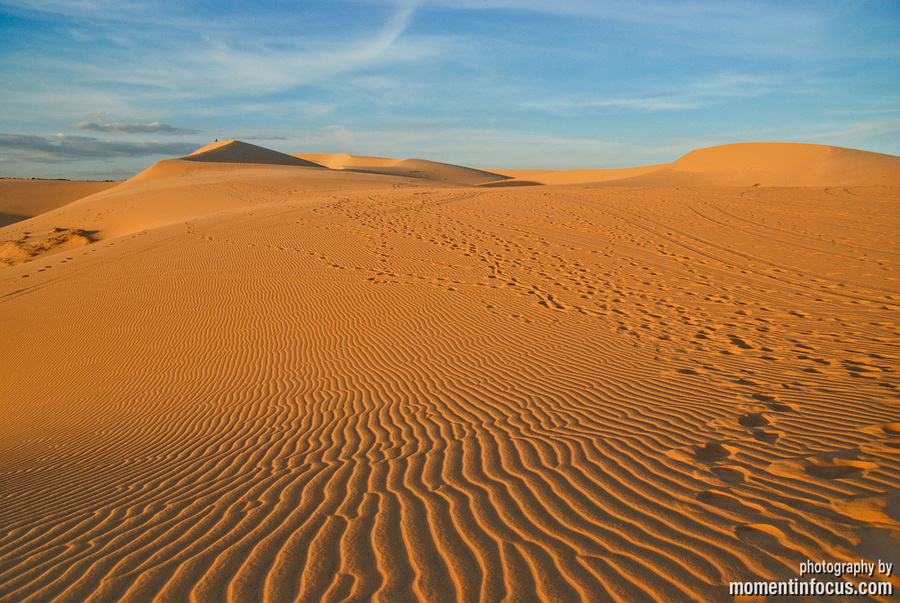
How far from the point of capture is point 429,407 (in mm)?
6070

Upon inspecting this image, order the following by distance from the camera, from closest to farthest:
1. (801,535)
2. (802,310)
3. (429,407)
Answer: (801,535) → (429,407) → (802,310)

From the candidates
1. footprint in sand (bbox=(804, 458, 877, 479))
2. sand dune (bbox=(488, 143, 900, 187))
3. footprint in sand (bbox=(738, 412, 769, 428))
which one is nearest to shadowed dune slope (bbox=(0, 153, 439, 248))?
sand dune (bbox=(488, 143, 900, 187))

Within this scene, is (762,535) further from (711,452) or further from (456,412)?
(456,412)

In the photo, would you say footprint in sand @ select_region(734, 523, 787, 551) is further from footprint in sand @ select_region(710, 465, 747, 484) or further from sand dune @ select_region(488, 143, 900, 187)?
sand dune @ select_region(488, 143, 900, 187)

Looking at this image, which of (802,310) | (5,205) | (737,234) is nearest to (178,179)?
(5,205)

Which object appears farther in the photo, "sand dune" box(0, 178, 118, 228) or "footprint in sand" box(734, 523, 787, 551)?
"sand dune" box(0, 178, 118, 228)

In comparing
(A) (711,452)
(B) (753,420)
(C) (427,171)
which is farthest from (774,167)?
(A) (711,452)

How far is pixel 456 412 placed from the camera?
5.78m

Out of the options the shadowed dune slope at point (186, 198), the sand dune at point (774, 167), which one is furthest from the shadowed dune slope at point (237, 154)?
the sand dune at point (774, 167)

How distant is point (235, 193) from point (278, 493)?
3047 cm

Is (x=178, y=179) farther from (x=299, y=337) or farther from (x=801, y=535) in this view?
(x=801, y=535)

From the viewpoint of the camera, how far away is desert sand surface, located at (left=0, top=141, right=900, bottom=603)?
8.98ft

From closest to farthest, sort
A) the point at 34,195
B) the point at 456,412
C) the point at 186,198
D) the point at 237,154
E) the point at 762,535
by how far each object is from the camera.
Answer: the point at 762,535, the point at 456,412, the point at 186,198, the point at 34,195, the point at 237,154

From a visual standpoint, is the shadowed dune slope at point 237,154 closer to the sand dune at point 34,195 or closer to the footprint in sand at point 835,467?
the sand dune at point 34,195
